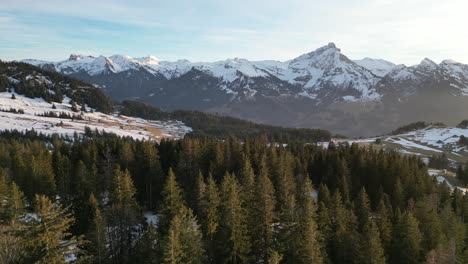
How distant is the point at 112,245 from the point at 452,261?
176ft

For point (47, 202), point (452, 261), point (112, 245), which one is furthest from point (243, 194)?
point (47, 202)

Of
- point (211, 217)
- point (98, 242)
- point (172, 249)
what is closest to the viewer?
point (172, 249)

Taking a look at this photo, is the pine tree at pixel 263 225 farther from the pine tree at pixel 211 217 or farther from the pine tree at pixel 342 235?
the pine tree at pixel 342 235

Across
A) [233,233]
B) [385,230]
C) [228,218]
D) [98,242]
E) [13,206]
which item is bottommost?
[385,230]

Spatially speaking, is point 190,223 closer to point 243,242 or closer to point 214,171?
point 243,242

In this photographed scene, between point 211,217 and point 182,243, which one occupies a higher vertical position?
point 211,217

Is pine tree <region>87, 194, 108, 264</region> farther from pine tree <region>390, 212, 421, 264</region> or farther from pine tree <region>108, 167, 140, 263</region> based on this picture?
pine tree <region>390, 212, 421, 264</region>

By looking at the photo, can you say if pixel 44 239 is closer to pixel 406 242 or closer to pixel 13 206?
pixel 13 206

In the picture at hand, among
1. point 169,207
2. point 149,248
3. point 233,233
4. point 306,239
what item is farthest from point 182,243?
point 306,239

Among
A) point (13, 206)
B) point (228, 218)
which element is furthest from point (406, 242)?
point (13, 206)

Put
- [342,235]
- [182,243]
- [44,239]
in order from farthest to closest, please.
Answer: [342,235]
[182,243]
[44,239]

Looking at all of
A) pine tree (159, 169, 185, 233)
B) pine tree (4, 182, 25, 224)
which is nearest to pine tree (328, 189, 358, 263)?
pine tree (159, 169, 185, 233)

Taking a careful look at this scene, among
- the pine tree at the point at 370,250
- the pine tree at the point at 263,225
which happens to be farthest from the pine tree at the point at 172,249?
the pine tree at the point at 370,250

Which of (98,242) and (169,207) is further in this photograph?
(169,207)
